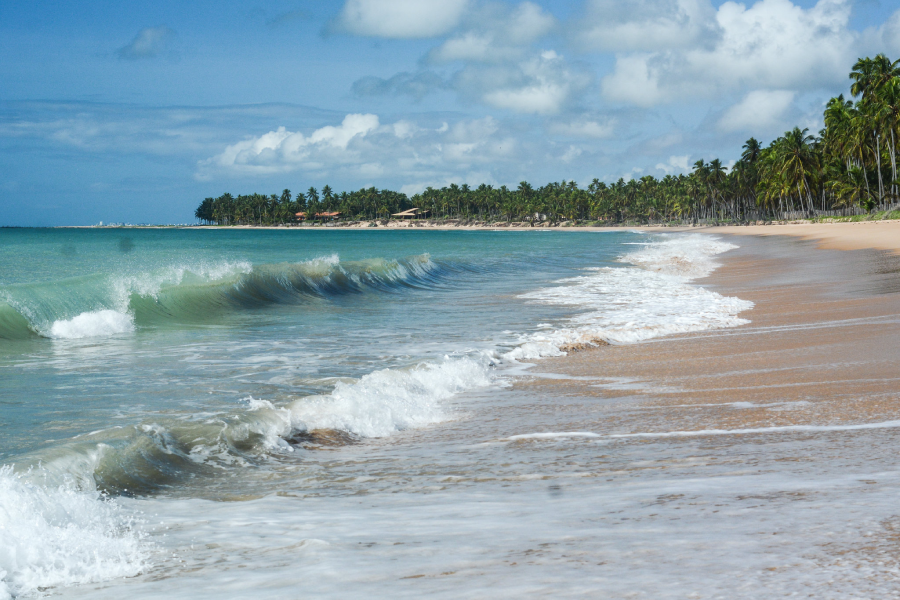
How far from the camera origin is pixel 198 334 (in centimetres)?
1274

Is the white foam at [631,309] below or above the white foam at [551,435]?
above

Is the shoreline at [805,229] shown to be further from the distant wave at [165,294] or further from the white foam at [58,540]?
the white foam at [58,540]

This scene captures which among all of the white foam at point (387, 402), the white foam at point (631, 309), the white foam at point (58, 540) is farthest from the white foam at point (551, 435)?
the white foam at point (631, 309)

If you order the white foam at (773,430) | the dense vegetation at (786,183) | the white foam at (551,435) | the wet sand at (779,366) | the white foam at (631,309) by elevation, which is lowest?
the wet sand at (779,366)

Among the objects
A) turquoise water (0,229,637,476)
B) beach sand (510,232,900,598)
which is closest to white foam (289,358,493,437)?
turquoise water (0,229,637,476)

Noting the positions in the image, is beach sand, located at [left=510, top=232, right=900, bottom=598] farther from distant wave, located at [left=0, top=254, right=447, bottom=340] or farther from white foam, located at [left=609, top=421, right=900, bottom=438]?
distant wave, located at [left=0, top=254, right=447, bottom=340]

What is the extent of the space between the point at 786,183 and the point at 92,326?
92.5 metres

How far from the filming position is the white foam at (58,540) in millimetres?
3080

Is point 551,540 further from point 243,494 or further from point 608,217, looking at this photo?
point 608,217

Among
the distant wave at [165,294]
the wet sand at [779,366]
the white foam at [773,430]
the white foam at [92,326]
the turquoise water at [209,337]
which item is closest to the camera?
the white foam at [773,430]

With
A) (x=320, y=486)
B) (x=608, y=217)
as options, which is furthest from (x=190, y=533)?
(x=608, y=217)

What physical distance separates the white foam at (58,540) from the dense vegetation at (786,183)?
7221 centimetres

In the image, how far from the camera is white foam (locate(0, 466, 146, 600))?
3080 mm

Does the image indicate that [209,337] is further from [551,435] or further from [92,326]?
[551,435]
